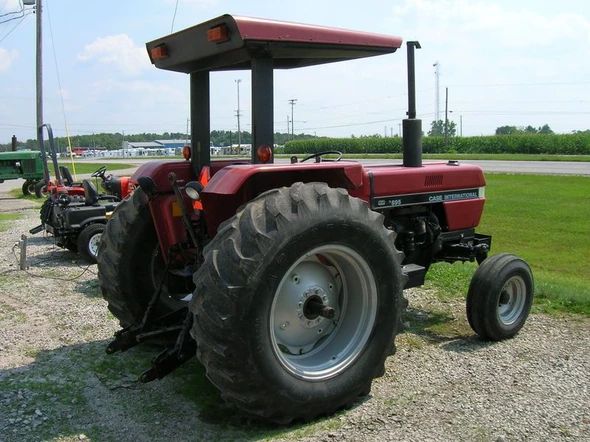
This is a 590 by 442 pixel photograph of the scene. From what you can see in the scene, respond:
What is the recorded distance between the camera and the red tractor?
331 centimetres

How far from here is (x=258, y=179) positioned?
3.96 meters

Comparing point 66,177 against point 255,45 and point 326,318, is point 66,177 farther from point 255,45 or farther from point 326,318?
point 326,318

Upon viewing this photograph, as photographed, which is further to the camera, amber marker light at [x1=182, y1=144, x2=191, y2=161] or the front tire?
the front tire

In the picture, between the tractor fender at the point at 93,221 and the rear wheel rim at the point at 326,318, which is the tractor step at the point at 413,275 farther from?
the tractor fender at the point at 93,221

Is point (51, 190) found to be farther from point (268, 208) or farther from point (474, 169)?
Answer: point (268, 208)

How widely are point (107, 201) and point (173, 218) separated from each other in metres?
A: 6.38

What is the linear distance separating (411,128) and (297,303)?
2.06 meters

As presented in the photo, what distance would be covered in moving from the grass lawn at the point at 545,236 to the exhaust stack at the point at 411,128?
1.82m

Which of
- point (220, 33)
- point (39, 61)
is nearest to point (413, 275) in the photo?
point (220, 33)

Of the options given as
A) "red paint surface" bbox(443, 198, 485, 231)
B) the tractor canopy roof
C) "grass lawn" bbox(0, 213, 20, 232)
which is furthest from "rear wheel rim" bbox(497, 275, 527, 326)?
"grass lawn" bbox(0, 213, 20, 232)

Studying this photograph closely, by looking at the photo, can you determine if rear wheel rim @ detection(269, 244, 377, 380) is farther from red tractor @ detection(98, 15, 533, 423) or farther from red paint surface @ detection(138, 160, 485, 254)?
red paint surface @ detection(138, 160, 485, 254)

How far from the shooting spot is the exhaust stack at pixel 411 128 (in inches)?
197

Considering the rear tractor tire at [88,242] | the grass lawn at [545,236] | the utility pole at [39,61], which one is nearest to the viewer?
the grass lawn at [545,236]

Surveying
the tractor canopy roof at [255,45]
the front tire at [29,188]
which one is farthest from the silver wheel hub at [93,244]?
the front tire at [29,188]
